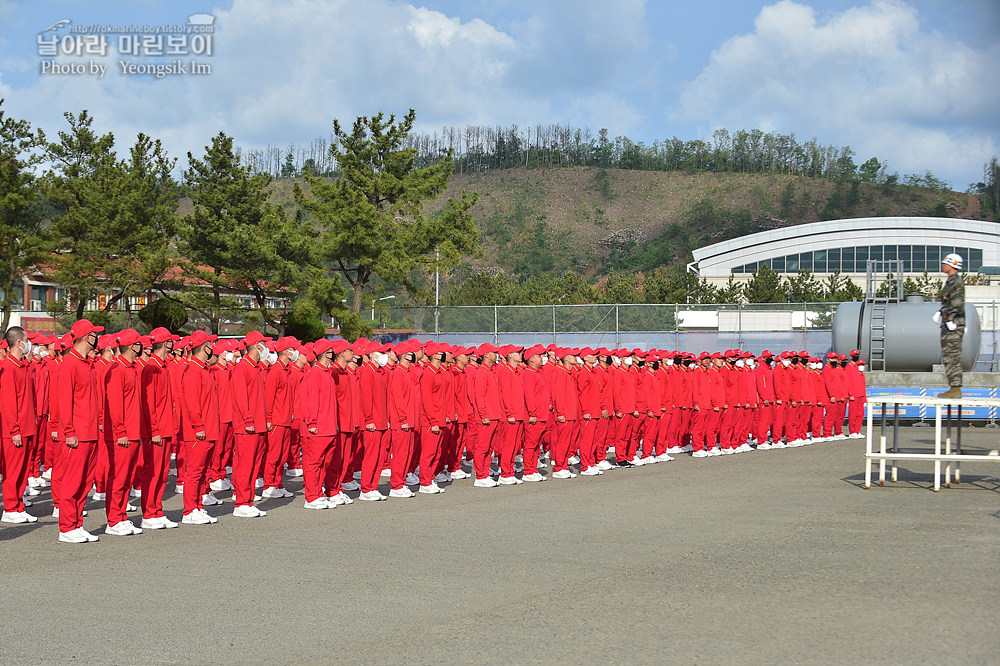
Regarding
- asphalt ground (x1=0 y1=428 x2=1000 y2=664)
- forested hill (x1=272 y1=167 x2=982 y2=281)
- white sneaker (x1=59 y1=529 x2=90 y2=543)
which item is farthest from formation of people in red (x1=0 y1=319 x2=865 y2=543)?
forested hill (x1=272 y1=167 x2=982 y2=281)

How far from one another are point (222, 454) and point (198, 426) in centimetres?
228

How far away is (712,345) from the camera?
108 ft

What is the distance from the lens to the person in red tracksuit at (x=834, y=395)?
74.6 ft

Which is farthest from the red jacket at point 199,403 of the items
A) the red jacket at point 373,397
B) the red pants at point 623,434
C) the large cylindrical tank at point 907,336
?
the large cylindrical tank at point 907,336

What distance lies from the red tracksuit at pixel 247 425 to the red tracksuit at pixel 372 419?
4.59 feet

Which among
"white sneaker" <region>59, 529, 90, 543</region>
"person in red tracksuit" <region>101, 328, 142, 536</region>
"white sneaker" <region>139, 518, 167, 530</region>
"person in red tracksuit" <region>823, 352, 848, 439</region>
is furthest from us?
"person in red tracksuit" <region>823, 352, 848, 439</region>

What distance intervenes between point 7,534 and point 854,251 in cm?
8590

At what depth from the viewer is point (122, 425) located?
1016 centimetres

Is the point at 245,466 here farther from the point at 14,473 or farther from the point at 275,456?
the point at 14,473

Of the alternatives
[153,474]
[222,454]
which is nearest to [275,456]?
[222,454]

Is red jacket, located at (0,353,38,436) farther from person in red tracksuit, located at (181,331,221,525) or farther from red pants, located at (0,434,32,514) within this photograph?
person in red tracksuit, located at (181,331,221,525)

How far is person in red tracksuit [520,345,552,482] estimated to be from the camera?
15.2 meters

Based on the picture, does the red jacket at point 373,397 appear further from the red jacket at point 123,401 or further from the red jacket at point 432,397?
the red jacket at point 123,401

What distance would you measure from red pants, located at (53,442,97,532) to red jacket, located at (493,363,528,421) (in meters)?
6.50
